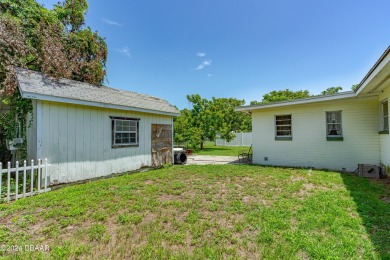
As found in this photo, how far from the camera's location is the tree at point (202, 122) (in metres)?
18.4

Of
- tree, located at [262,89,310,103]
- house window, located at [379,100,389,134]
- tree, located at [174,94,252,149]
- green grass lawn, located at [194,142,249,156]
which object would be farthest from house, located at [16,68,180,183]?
tree, located at [262,89,310,103]

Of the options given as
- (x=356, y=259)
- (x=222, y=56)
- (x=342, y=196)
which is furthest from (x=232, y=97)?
(x=356, y=259)

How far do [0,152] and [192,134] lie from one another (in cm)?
1356

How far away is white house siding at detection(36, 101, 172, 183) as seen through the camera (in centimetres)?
539

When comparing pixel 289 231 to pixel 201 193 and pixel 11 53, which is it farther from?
pixel 11 53

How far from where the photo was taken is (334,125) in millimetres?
8094

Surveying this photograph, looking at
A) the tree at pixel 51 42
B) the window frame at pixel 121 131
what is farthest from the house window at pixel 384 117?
the tree at pixel 51 42

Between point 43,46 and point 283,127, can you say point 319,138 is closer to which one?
point 283,127

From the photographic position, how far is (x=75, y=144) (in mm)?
5941

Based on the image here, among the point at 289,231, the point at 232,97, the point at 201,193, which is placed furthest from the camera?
the point at 232,97

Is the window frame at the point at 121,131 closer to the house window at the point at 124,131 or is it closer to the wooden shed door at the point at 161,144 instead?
the house window at the point at 124,131

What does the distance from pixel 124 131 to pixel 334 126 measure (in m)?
9.01

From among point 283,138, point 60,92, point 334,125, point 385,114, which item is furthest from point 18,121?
point 385,114

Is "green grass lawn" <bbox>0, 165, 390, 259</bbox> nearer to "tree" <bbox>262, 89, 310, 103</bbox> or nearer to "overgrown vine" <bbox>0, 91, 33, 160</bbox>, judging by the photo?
"overgrown vine" <bbox>0, 91, 33, 160</bbox>
